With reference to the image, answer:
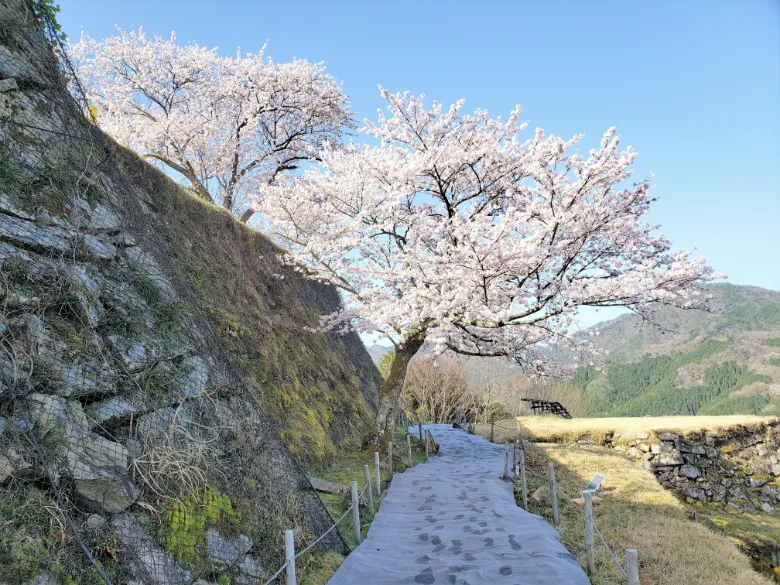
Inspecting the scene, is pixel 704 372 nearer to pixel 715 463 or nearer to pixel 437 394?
pixel 437 394

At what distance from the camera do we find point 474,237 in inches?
396

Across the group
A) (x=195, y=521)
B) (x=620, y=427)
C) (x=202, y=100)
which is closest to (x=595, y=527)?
(x=195, y=521)

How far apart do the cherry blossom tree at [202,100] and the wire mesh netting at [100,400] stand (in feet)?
42.8

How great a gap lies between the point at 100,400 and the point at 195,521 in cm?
144

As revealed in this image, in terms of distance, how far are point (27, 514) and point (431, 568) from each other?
15.0ft

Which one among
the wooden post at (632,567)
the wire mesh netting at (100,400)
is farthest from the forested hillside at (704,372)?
the wire mesh netting at (100,400)

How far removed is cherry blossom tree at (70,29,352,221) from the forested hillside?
44875 mm

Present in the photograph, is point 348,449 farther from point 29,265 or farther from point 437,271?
point 29,265

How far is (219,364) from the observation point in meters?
6.44

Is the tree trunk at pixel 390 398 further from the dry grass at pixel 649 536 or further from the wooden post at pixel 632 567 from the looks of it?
the wooden post at pixel 632 567

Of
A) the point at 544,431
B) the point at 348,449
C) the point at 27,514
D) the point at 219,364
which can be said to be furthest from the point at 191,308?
the point at 544,431

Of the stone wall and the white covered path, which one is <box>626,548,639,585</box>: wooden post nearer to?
the white covered path

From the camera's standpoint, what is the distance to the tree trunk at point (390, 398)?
41.9ft

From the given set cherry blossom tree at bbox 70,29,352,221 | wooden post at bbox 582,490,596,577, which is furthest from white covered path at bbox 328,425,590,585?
cherry blossom tree at bbox 70,29,352,221
